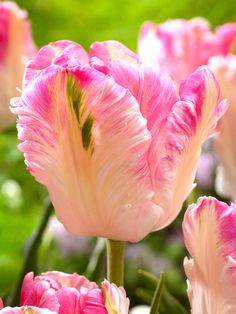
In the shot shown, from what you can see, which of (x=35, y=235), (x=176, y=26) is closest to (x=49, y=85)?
(x=35, y=235)

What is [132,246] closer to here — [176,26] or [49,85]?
[176,26]

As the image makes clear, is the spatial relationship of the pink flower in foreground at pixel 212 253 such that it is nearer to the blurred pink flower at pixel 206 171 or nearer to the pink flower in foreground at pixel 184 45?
the pink flower in foreground at pixel 184 45

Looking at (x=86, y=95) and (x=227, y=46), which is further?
(x=227, y=46)

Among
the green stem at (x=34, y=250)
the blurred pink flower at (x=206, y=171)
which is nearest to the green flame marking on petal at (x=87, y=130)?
the green stem at (x=34, y=250)

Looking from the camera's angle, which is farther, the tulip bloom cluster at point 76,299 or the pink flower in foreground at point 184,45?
the pink flower in foreground at point 184,45

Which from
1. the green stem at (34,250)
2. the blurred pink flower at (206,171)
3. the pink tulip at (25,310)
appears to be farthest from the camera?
the blurred pink flower at (206,171)

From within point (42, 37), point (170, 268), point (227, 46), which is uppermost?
point (227, 46)

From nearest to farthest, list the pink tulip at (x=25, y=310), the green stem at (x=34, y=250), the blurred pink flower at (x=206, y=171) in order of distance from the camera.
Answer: the pink tulip at (x=25, y=310)
the green stem at (x=34, y=250)
the blurred pink flower at (x=206, y=171)
